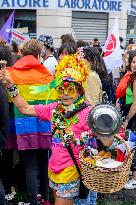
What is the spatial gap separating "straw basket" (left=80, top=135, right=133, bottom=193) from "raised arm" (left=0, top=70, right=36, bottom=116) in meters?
0.76

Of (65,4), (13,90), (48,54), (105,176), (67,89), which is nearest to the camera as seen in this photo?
(105,176)

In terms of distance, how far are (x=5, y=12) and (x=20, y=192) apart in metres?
11.0

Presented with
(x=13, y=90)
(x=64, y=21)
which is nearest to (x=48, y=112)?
(x=13, y=90)

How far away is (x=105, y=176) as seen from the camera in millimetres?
2432

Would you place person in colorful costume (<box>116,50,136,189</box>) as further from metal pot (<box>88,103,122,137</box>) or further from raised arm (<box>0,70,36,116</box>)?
metal pot (<box>88,103,122,137</box>)

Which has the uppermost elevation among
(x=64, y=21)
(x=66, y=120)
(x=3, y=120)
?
(x=64, y=21)

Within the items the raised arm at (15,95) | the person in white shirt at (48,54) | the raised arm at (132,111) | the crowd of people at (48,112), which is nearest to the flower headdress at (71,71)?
the crowd of people at (48,112)

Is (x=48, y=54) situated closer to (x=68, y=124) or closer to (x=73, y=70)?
(x=73, y=70)

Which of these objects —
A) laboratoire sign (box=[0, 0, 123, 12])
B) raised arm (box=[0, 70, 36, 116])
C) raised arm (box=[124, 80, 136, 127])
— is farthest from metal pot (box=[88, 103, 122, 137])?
laboratoire sign (box=[0, 0, 123, 12])

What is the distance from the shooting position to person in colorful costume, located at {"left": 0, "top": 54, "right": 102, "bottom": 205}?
2.84m

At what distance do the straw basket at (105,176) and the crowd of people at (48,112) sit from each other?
0.25 meters

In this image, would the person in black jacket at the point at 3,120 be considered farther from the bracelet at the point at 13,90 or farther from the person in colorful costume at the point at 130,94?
the person in colorful costume at the point at 130,94

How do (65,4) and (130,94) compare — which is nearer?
(130,94)

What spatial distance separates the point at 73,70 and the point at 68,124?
421 millimetres
